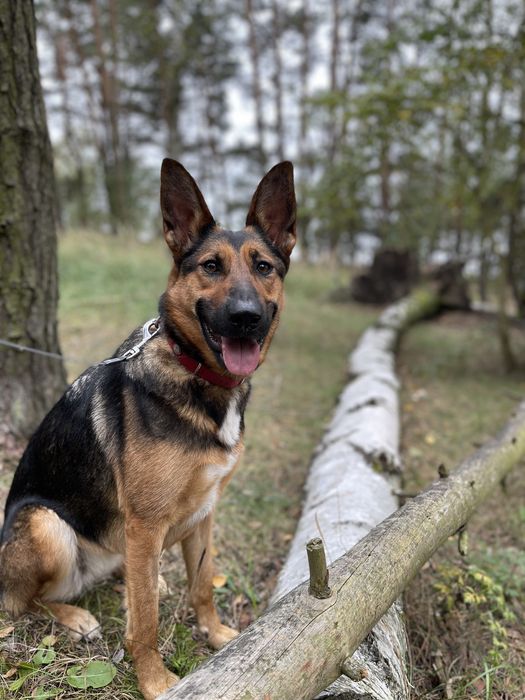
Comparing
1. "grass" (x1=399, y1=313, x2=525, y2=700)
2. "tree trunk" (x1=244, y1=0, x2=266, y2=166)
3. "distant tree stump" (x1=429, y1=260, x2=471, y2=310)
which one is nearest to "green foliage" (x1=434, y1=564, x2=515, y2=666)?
"grass" (x1=399, y1=313, x2=525, y2=700)

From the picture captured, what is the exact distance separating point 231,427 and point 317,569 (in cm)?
82

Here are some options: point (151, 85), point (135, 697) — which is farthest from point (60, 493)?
point (151, 85)

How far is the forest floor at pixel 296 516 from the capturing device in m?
2.51

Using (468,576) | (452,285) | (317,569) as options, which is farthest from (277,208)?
(452,285)

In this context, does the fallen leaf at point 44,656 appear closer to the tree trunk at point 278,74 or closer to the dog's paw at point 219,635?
the dog's paw at point 219,635

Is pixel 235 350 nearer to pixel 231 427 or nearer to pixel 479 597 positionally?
pixel 231 427

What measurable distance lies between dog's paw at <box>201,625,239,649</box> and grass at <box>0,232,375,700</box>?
5 cm

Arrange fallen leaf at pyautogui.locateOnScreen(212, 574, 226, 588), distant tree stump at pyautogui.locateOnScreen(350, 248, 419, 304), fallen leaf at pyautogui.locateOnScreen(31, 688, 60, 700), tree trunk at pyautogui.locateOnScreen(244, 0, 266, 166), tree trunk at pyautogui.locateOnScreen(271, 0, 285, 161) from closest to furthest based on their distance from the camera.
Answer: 1. fallen leaf at pyautogui.locateOnScreen(31, 688, 60, 700)
2. fallen leaf at pyautogui.locateOnScreen(212, 574, 226, 588)
3. distant tree stump at pyautogui.locateOnScreen(350, 248, 419, 304)
4. tree trunk at pyautogui.locateOnScreen(244, 0, 266, 166)
5. tree trunk at pyautogui.locateOnScreen(271, 0, 285, 161)

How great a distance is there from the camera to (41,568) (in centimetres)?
244

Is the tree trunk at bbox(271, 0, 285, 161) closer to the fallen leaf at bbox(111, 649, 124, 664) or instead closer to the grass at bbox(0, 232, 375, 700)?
the grass at bbox(0, 232, 375, 700)

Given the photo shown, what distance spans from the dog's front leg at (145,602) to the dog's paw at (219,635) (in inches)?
15.9

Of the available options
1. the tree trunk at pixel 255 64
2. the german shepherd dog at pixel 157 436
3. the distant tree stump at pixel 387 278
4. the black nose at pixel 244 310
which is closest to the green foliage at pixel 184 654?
the german shepherd dog at pixel 157 436

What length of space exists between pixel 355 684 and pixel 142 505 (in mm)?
1119

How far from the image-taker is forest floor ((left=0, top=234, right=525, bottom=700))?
2508 millimetres
